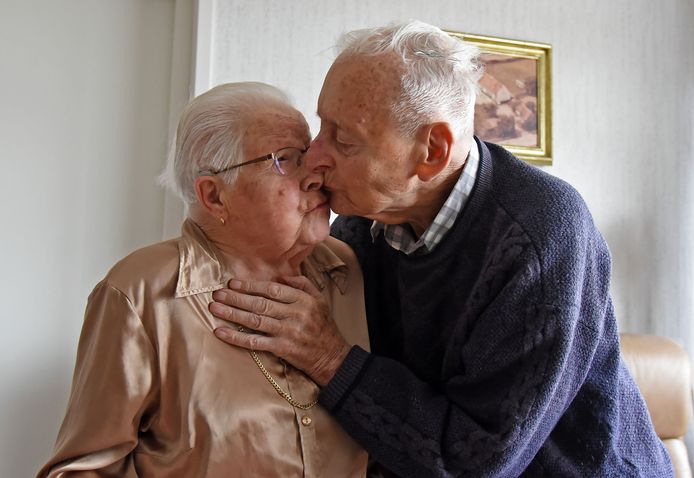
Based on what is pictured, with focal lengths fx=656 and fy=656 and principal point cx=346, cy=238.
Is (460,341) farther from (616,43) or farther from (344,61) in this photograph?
(616,43)

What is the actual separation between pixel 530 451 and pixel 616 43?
2479 millimetres

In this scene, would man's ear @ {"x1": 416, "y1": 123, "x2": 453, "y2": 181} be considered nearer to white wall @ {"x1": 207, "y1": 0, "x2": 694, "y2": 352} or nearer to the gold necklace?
the gold necklace

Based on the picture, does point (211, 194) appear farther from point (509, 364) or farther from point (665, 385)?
Answer: point (665, 385)

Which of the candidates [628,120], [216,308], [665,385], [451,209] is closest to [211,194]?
[216,308]

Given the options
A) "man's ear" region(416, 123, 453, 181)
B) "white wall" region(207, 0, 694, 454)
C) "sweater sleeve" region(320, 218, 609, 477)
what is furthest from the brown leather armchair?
"man's ear" region(416, 123, 453, 181)

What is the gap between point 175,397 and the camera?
1171mm

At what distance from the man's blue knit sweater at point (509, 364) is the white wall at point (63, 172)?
142 centimetres

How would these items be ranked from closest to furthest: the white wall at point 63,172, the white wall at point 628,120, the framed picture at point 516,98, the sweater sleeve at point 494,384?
the sweater sleeve at point 494,384, the white wall at point 63,172, the framed picture at point 516,98, the white wall at point 628,120

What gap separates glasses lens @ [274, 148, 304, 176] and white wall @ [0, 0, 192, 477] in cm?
126

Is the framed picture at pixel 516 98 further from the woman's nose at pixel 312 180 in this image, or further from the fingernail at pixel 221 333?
the fingernail at pixel 221 333

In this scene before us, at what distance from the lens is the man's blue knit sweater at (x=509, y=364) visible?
1124 millimetres

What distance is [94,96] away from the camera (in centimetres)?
237

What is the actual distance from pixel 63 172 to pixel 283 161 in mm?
1345

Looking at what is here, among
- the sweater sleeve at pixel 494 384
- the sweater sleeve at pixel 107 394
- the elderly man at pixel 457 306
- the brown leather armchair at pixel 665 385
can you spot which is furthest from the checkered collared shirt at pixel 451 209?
the brown leather armchair at pixel 665 385
